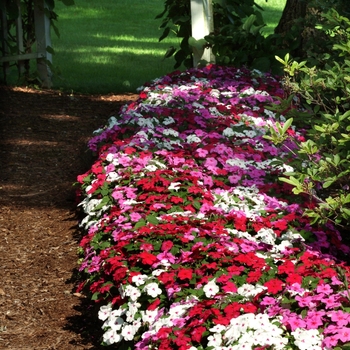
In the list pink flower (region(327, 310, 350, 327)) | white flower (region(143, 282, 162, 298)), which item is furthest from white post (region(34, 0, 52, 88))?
pink flower (region(327, 310, 350, 327))

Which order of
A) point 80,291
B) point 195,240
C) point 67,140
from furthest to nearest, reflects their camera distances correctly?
point 67,140 → point 80,291 → point 195,240

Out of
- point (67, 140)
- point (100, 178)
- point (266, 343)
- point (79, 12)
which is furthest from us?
point (79, 12)

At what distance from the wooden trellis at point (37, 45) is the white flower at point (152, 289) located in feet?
20.2

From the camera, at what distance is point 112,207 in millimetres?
4871

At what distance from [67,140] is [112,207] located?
268cm

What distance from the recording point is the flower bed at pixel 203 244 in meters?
3.34

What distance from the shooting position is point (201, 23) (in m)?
8.59

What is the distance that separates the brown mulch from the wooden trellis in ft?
1.17

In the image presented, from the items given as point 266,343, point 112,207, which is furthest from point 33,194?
point 266,343

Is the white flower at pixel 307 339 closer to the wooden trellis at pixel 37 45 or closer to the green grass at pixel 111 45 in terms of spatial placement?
the green grass at pixel 111 45

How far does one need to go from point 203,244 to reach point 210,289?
506 millimetres

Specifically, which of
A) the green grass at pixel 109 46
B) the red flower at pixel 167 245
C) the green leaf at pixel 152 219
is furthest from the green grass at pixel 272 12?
the red flower at pixel 167 245

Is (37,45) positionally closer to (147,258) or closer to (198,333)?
(147,258)

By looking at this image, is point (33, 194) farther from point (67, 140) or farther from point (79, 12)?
point (79, 12)
